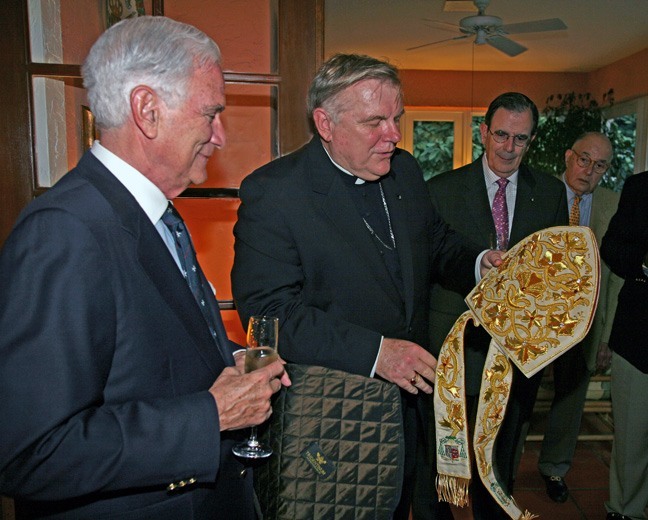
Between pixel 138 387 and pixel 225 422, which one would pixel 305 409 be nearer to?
pixel 225 422

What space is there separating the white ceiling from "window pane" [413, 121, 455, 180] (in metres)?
0.89

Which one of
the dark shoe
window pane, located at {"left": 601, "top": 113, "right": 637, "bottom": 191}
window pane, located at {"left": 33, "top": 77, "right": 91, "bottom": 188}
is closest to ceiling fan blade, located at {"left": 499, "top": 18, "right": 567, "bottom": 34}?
window pane, located at {"left": 601, "top": 113, "right": 637, "bottom": 191}

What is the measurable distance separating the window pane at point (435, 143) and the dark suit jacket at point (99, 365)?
30.8ft

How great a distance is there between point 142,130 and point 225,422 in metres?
0.55

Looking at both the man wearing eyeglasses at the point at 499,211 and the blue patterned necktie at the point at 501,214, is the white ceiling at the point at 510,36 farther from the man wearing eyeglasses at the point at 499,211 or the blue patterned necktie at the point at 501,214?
the blue patterned necktie at the point at 501,214

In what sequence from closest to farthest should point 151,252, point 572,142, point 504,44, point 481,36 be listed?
point 151,252 → point 481,36 → point 504,44 → point 572,142

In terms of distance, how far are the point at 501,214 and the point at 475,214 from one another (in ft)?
0.45

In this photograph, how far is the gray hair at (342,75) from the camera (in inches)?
71.9

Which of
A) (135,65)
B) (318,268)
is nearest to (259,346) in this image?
(318,268)

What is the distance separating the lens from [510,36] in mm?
7746

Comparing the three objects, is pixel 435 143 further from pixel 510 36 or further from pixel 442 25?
pixel 442 25

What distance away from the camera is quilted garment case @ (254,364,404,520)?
1.55 metres

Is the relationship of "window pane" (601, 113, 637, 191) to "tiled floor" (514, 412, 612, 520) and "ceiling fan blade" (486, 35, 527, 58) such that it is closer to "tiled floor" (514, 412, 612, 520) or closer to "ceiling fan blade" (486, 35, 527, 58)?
"ceiling fan blade" (486, 35, 527, 58)

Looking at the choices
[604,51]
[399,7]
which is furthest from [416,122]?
[399,7]
